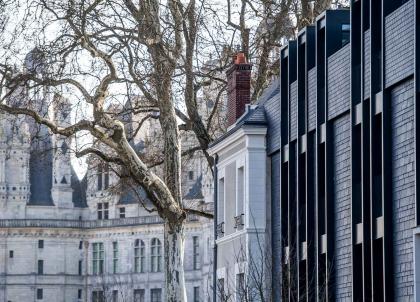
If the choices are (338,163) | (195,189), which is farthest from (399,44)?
(195,189)

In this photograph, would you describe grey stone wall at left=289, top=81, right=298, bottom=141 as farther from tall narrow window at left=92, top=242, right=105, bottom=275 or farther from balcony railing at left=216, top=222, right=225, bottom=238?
tall narrow window at left=92, top=242, right=105, bottom=275

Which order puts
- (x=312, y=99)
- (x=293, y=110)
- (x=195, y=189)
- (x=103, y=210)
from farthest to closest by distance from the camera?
(x=103, y=210)
(x=195, y=189)
(x=293, y=110)
(x=312, y=99)

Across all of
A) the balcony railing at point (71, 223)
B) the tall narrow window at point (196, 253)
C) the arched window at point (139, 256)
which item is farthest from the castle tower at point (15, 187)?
the tall narrow window at point (196, 253)

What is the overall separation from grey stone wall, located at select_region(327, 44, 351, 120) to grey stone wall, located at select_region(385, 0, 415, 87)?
2.29 metres

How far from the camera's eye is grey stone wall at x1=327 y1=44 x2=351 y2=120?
1067 inches

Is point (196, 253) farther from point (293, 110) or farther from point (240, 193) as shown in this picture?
point (293, 110)

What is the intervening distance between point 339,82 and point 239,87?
993 cm

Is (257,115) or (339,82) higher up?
(257,115)

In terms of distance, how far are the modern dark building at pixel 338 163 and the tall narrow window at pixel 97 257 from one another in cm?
9253

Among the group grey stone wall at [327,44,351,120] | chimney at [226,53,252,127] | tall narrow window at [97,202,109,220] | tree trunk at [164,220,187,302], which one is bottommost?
tree trunk at [164,220,187,302]

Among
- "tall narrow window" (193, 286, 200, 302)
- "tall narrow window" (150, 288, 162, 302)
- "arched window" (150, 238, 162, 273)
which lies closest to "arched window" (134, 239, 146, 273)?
"arched window" (150, 238, 162, 273)

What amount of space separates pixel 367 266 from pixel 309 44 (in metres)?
5.85

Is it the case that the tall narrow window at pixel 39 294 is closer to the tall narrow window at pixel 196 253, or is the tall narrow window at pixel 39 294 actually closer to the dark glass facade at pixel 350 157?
the tall narrow window at pixel 196 253

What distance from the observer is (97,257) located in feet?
423
